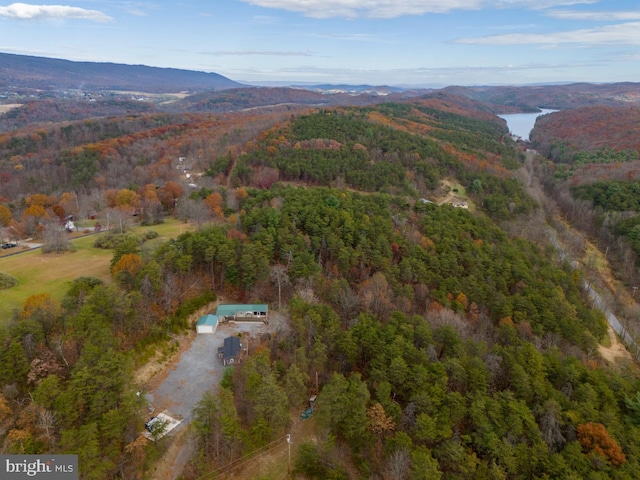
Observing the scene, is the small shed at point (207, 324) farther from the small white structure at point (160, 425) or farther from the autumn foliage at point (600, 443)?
the autumn foliage at point (600, 443)

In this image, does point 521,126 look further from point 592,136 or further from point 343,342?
point 343,342

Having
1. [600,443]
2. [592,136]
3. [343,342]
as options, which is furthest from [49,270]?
[592,136]

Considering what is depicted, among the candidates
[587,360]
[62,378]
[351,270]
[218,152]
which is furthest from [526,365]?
[218,152]

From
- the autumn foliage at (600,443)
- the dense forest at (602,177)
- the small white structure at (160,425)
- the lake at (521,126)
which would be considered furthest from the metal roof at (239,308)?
the lake at (521,126)

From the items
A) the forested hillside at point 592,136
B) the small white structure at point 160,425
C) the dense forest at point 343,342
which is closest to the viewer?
the dense forest at point 343,342

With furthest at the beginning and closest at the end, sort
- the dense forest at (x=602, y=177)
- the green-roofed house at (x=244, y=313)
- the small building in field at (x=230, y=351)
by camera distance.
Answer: the dense forest at (x=602, y=177) < the green-roofed house at (x=244, y=313) < the small building in field at (x=230, y=351)

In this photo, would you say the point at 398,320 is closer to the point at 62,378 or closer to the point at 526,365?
the point at 526,365

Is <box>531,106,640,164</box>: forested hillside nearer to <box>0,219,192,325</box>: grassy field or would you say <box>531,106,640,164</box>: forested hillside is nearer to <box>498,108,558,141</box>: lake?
<box>498,108,558,141</box>: lake
